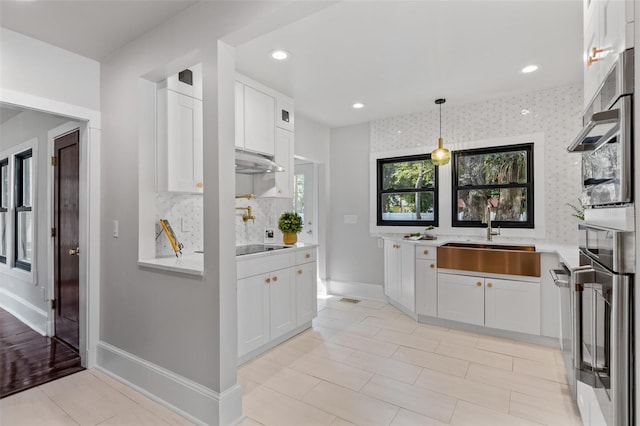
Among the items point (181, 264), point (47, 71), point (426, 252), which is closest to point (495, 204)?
point (426, 252)

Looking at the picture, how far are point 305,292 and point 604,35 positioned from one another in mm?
2992

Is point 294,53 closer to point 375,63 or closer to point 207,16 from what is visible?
point 375,63

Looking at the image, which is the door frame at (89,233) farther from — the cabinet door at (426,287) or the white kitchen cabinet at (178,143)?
the cabinet door at (426,287)

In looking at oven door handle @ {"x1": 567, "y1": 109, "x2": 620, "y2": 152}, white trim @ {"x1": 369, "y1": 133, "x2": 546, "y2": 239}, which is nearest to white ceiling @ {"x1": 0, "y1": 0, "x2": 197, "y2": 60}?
oven door handle @ {"x1": 567, "y1": 109, "x2": 620, "y2": 152}

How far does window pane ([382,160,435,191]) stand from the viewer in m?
4.34

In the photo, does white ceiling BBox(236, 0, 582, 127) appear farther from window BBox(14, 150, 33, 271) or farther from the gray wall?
window BBox(14, 150, 33, 271)

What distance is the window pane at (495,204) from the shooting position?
3725 millimetres

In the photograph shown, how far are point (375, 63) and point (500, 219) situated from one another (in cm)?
242

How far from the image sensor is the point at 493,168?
3891mm

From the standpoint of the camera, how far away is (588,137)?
3.83 ft

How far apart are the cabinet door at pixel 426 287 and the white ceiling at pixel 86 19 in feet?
10.5

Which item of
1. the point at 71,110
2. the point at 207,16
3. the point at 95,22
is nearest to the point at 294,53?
the point at 207,16

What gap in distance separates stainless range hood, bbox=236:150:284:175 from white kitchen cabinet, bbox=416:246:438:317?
6.14 ft

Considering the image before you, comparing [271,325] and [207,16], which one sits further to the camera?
[271,325]
